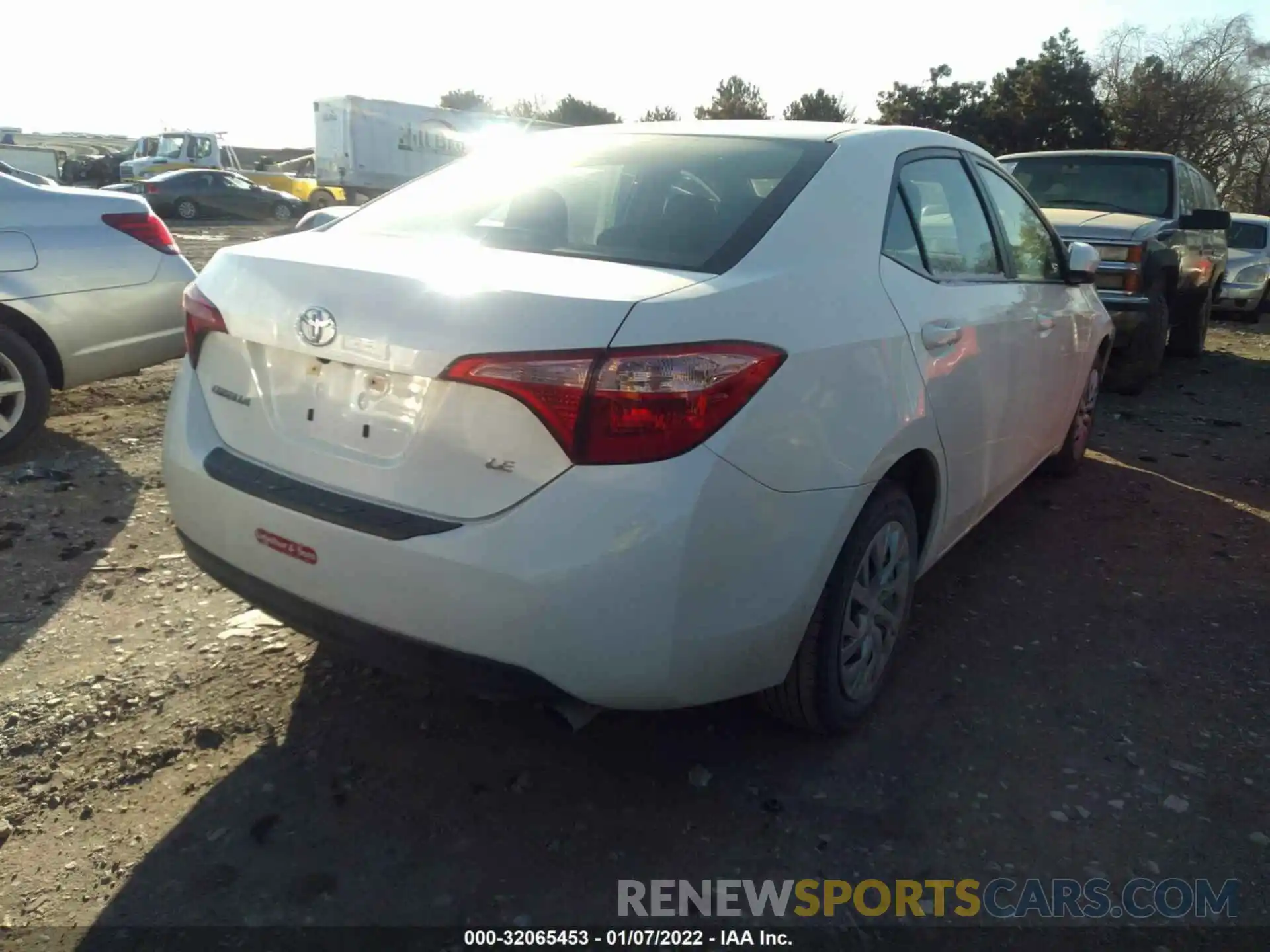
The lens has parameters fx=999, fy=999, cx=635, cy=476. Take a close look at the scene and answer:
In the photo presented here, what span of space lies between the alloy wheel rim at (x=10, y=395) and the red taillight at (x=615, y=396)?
3.83m

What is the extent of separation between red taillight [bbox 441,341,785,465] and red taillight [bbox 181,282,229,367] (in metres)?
0.89

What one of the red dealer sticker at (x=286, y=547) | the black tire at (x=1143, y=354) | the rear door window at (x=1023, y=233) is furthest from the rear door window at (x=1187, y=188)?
the red dealer sticker at (x=286, y=547)

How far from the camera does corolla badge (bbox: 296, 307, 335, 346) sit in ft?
7.34

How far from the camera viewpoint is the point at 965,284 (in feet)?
10.3

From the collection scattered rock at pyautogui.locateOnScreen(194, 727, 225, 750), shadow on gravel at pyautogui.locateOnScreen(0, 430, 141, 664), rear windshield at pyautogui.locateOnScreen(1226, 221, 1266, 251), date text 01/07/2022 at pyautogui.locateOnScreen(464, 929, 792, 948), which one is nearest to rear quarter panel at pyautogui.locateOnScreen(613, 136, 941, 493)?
date text 01/07/2022 at pyautogui.locateOnScreen(464, 929, 792, 948)

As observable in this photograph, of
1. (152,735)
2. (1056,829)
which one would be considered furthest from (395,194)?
(1056,829)

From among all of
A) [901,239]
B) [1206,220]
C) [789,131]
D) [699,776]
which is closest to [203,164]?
[1206,220]

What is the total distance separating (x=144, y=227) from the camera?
17.4ft

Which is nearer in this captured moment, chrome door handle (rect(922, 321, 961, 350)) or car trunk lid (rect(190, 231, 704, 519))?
car trunk lid (rect(190, 231, 704, 519))

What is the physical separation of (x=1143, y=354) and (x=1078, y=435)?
9.09ft

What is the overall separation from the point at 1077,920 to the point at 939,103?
115 ft

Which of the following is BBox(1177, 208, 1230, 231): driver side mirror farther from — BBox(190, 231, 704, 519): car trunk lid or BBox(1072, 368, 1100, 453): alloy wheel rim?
BBox(190, 231, 704, 519): car trunk lid

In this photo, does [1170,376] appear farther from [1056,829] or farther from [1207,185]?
[1056,829]

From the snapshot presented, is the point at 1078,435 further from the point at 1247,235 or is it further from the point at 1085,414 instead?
the point at 1247,235
